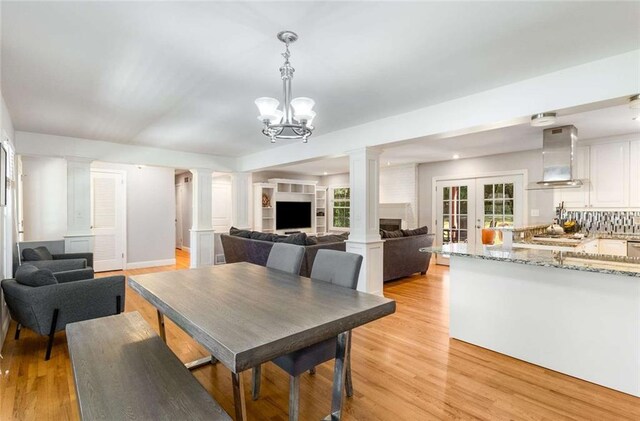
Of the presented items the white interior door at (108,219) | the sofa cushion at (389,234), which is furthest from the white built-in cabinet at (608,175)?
the white interior door at (108,219)

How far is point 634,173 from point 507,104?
3193 millimetres

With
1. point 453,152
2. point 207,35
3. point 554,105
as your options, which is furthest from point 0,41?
point 453,152

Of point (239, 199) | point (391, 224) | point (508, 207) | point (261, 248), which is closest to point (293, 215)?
point (239, 199)

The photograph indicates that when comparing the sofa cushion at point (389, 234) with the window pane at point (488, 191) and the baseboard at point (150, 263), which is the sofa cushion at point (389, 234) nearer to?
the window pane at point (488, 191)

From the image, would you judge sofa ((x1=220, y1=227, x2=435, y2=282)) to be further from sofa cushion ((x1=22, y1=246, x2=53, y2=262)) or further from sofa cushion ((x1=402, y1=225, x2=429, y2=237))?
sofa cushion ((x1=22, y1=246, x2=53, y2=262))

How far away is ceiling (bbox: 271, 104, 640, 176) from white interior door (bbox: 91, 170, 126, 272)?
4.38 metres

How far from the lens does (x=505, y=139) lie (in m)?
5.01

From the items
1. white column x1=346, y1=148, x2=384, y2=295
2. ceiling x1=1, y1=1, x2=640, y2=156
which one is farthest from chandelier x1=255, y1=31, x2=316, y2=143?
white column x1=346, y1=148, x2=384, y2=295

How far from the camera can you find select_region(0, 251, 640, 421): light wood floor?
2027 millimetres

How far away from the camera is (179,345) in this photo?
298 cm

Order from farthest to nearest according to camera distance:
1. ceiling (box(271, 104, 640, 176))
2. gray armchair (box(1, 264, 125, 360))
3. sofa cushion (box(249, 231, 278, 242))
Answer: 1. sofa cushion (box(249, 231, 278, 242))
2. ceiling (box(271, 104, 640, 176))
3. gray armchair (box(1, 264, 125, 360))

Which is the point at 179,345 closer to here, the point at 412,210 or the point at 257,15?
the point at 257,15

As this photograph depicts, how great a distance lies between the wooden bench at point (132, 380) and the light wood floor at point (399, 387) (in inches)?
23.6

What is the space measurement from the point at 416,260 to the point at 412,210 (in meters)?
2.04
